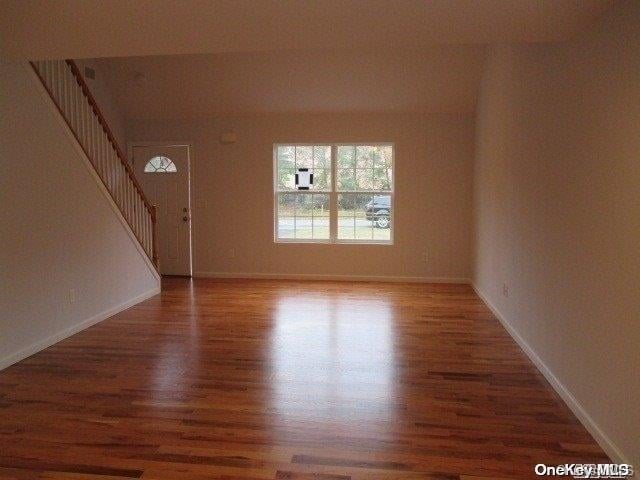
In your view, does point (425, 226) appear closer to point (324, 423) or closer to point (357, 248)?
point (357, 248)

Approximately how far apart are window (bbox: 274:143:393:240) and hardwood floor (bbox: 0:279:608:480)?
8.21 feet

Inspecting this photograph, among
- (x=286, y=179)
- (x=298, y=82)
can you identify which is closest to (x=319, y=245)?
(x=286, y=179)

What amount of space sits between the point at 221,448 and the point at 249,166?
5.20 meters

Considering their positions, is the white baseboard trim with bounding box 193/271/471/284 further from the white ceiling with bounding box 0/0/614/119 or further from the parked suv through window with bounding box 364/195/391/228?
the white ceiling with bounding box 0/0/614/119

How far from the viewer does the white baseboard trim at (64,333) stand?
3487 mm

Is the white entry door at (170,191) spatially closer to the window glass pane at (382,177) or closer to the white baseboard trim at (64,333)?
the white baseboard trim at (64,333)

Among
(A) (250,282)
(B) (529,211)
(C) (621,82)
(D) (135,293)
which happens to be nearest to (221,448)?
(C) (621,82)

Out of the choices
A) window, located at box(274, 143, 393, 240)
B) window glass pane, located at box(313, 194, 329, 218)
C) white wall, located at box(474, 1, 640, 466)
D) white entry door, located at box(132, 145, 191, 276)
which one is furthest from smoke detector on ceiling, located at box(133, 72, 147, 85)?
white wall, located at box(474, 1, 640, 466)

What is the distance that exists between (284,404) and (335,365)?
73 centimetres

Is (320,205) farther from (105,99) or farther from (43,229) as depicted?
(43,229)

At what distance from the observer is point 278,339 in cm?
411

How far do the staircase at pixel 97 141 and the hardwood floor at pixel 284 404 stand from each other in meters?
1.53

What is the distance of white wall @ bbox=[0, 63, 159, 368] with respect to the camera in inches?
138

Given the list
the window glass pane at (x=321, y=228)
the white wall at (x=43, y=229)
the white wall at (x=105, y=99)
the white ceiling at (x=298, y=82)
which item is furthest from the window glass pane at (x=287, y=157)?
the white wall at (x=43, y=229)
